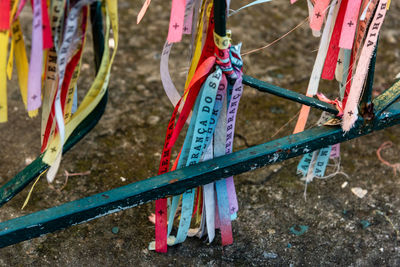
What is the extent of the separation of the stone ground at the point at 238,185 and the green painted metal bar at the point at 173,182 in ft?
1.25

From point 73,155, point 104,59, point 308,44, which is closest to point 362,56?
point 104,59

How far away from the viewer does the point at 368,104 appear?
1683mm

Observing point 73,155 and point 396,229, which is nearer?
point 396,229

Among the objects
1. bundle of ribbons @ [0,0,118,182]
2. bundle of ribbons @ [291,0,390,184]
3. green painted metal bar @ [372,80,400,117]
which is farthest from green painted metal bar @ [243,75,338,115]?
bundle of ribbons @ [0,0,118,182]

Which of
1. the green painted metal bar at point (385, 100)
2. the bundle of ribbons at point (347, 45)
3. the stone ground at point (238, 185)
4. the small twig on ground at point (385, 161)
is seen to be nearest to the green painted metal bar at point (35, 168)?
the stone ground at point (238, 185)

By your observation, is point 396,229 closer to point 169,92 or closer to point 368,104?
point 368,104

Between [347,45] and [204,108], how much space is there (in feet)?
1.41

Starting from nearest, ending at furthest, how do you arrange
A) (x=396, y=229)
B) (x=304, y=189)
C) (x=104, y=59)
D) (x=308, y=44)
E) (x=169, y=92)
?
(x=104, y=59) → (x=169, y=92) → (x=396, y=229) → (x=304, y=189) → (x=308, y=44)

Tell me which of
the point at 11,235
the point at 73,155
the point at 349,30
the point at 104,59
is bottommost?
the point at 73,155

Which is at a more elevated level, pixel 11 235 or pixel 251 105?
pixel 11 235

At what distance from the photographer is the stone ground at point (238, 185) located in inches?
74.4

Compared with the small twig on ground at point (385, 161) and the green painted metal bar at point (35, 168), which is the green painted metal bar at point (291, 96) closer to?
the green painted metal bar at point (35, 168)

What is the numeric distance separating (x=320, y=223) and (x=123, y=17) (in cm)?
172

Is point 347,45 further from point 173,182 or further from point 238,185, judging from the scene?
point 238,185
